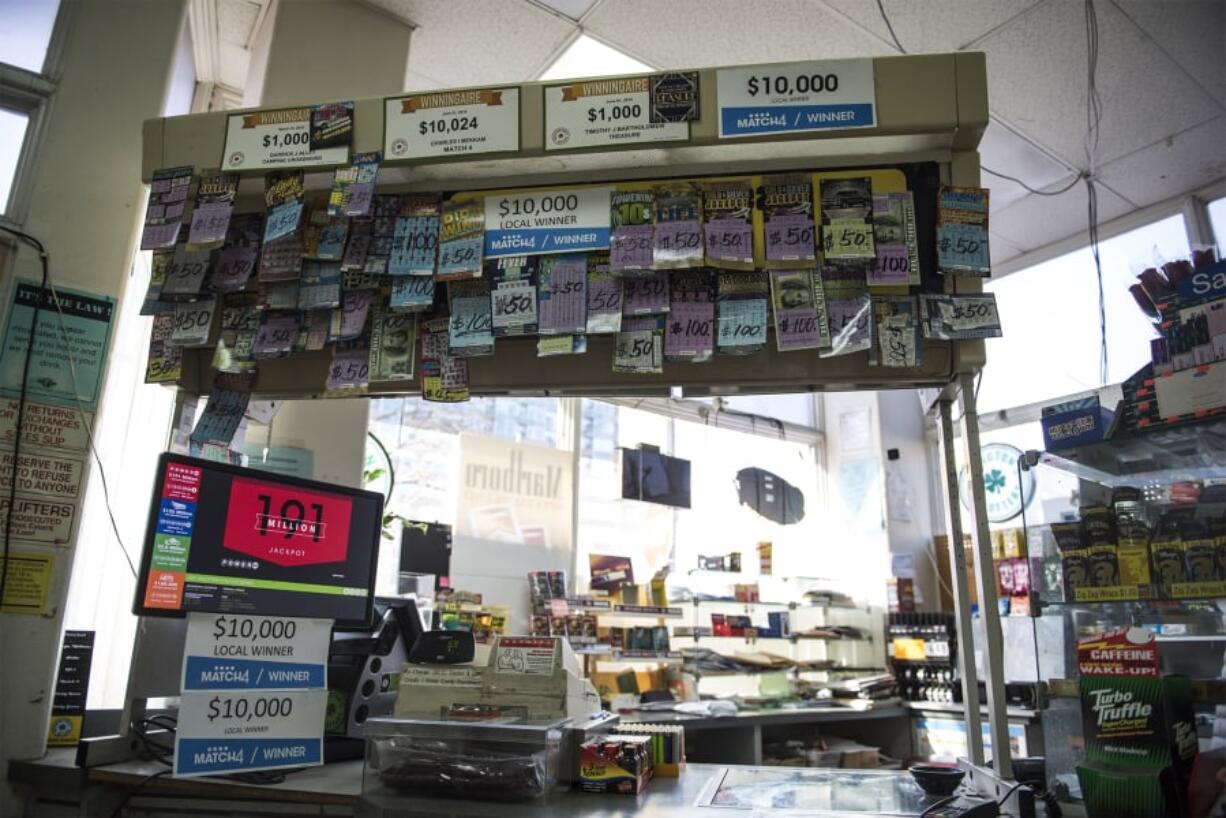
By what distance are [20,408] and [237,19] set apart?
220 centimetres

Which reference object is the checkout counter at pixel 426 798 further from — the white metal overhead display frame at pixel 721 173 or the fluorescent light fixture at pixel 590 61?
the fluorescent light fixture at pixel 590 61

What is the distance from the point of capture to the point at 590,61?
3.80m

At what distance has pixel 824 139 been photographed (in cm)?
168

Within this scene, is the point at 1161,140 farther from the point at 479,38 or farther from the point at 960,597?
the point at 960,597

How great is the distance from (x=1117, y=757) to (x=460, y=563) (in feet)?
11.1

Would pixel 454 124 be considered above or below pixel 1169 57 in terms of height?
below

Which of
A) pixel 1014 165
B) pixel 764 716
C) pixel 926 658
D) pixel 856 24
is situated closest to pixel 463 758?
pixel 764 716

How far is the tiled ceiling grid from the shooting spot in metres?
3.41

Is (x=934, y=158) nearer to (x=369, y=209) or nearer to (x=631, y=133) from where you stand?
(x=631, y=133)

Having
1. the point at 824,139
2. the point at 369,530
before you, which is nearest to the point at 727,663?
the point at 369,530

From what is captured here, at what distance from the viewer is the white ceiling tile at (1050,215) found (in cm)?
480

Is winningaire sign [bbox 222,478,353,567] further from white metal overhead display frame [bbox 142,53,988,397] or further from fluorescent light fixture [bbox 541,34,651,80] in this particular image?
fluorescent light fixture [bbox 541,34,651,80]

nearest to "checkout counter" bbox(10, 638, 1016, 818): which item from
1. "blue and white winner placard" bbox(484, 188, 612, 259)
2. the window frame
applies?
"blue and white winner placard" bbox(484, 188, 612, 259)

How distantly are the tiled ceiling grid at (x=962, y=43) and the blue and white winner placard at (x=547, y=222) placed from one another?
6.64 feet
